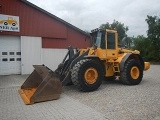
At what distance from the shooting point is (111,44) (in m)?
10.1

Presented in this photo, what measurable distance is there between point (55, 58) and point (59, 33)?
2229 millimetres

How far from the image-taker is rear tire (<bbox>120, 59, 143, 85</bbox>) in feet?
33.0

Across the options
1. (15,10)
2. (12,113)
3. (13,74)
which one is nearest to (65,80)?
(12,113)

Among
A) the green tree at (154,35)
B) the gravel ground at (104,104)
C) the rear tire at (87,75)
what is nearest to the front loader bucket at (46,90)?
the gravel ground at (104,104)

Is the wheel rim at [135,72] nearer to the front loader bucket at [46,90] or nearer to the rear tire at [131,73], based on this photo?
the rear tire at [131,73]

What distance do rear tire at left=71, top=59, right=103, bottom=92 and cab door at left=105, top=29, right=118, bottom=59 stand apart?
3.88 feet

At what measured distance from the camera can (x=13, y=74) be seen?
53.2 feet

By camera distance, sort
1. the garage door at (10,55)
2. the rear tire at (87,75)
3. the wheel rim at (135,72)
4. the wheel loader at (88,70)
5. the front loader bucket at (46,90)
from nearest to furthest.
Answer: the front loader bucket at (46,90), the wheel loader at (88,70), the rear tire at (87,75), the wheel rim at (135,72), the garage door at (10,55)

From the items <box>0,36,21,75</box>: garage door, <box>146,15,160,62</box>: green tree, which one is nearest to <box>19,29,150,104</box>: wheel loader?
<box>0,36,21,75</box>: garage door

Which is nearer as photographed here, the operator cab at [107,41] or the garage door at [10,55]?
the operator cab at [107,41]

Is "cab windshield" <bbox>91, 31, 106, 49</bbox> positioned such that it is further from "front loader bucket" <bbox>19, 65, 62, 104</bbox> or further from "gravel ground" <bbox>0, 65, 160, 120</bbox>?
"front loader bucket" <bbox>19, 65, 62, 104</bbox>

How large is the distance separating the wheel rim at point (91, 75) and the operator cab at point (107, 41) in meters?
1.45

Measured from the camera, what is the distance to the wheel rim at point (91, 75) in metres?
8.73

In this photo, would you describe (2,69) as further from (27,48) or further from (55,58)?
(55,58)
